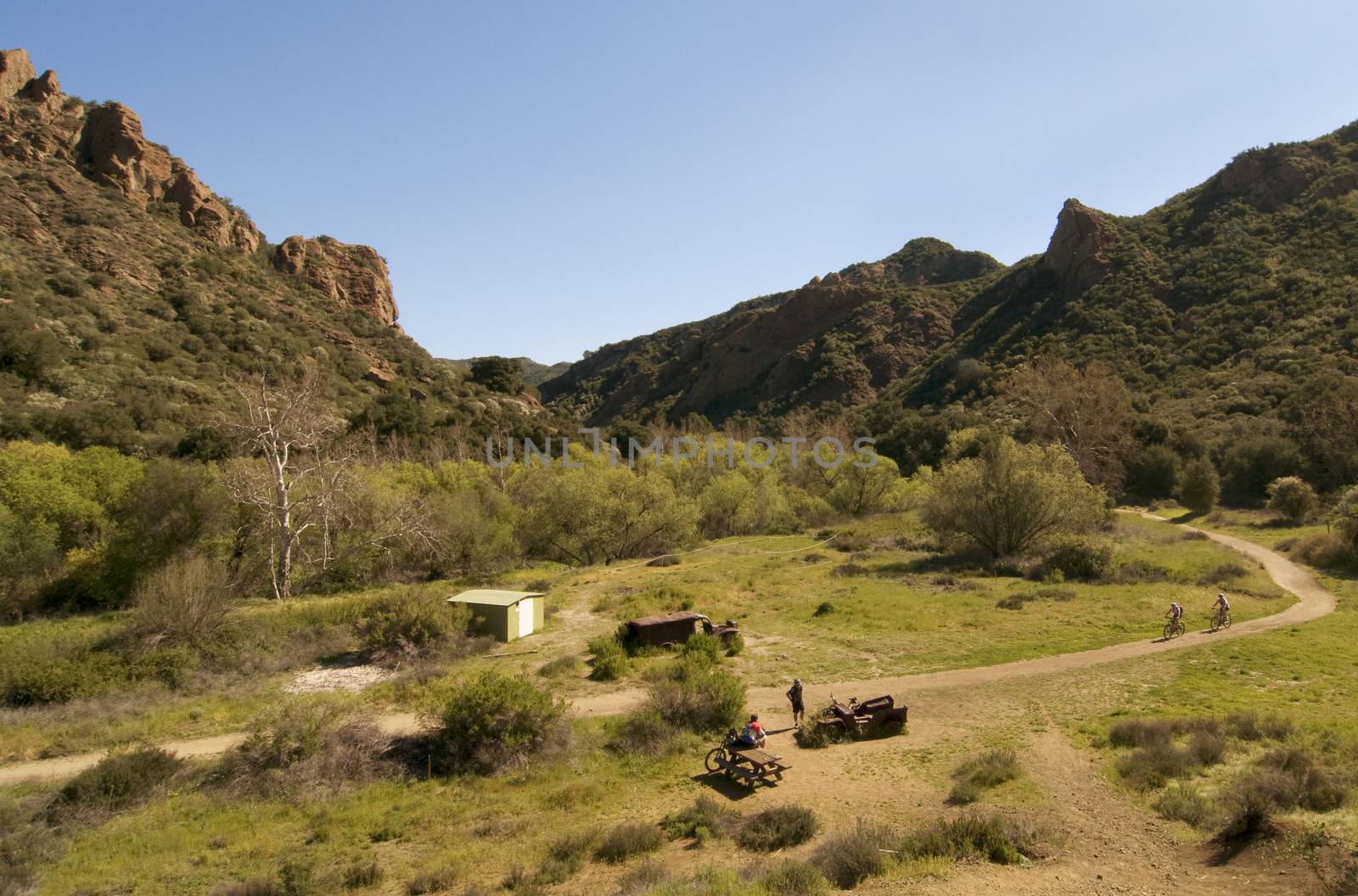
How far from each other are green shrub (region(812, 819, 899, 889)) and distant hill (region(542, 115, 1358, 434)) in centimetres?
6197

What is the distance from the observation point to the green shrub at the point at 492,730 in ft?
44.4

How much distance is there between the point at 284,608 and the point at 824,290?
106m

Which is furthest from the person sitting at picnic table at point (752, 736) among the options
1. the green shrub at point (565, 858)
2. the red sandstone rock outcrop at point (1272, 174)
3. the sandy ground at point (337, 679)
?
the red sandstone rock outcrop at point (1272, 174)

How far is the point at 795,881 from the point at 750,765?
4.52 m

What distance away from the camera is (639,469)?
5103 centimetres

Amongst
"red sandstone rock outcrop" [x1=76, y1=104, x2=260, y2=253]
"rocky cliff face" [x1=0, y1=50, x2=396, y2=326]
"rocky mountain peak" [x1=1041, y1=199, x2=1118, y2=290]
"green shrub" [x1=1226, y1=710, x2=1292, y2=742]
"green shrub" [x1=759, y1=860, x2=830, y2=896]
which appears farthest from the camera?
"rocky mountain peak" [x1=1041, y1=199, x2=1118, y2=290]

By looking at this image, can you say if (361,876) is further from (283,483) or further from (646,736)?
(283,483)

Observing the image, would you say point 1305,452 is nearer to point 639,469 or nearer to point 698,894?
point 639,469

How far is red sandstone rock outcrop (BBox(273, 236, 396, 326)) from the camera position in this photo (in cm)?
8412

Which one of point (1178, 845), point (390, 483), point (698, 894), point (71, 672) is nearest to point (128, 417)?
point (390, 483)

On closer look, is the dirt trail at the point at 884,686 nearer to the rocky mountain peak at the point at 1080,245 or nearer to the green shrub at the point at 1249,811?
the green shrub at the point at 1249,811

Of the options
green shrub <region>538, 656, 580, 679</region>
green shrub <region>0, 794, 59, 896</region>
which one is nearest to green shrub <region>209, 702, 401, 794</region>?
green shrub <region>0, 794, 59, 896</region>

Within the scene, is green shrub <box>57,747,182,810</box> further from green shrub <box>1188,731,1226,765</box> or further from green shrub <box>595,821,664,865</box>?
green shrub <box>1188,731,1226,765</box>

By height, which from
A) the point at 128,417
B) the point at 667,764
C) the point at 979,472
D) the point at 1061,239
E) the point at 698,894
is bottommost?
the point at 667,764
